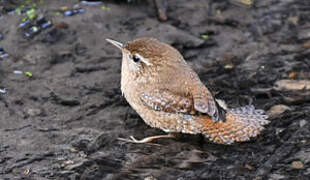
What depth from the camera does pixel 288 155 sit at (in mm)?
4902

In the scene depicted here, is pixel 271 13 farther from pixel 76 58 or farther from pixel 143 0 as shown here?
pixel 76 58

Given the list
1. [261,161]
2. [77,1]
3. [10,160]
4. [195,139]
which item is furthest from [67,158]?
[77,1]

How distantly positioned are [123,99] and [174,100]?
3.79 ft

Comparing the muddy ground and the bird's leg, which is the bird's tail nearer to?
the muddy ground

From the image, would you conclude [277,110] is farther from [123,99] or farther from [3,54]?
[3,54]

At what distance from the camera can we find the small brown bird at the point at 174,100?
16.6ft

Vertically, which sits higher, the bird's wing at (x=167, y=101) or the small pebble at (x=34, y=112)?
the bird's wing at (x=167, y=101)

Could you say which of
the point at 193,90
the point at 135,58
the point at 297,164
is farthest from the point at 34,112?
the point at 297,164

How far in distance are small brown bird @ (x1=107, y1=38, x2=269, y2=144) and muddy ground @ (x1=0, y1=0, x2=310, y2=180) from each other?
0.17 m

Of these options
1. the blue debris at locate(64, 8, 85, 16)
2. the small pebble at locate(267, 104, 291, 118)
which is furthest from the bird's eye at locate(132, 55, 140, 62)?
the blue debris at locate(64, 8, 85, 16)

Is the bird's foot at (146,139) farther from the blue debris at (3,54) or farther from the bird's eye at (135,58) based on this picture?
the blue debris at (3,54)

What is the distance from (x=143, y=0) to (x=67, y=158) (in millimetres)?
3921

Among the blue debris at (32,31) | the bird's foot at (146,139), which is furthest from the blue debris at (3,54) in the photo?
the bird's foot at (146,139)

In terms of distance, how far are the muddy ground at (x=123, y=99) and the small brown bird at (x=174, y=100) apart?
0.17 m
